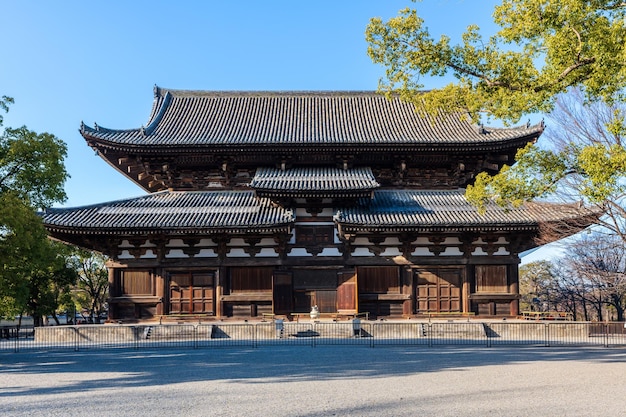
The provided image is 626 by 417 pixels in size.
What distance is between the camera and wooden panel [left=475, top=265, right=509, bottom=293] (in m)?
21.6

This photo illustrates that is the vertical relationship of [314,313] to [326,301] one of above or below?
below

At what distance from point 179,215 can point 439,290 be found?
12278 millimetres

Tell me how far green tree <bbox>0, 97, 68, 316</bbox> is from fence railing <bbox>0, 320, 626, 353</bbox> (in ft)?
15.7

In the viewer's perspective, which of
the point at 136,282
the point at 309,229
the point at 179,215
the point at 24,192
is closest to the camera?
the point at 24,192

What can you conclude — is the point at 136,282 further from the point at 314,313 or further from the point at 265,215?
the point at 314,313

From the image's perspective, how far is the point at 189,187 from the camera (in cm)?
2411

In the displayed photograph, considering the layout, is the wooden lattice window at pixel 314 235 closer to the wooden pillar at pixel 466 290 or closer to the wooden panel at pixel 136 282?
the wooden pillar at pixel 466 290

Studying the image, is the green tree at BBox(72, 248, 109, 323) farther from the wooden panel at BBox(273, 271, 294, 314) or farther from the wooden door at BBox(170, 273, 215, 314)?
the wooden panel at BBox(273, 271, 294, 314)

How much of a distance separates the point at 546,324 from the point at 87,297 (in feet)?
151

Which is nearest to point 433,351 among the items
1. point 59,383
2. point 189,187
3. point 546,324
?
point 546,324

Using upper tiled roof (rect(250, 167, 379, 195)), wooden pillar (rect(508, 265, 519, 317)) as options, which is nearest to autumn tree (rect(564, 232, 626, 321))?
wooden pillar (rect(508, 265, 519, 317))

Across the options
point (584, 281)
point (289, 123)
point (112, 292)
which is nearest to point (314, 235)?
point (289, 123)

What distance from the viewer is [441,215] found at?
68.5 feet

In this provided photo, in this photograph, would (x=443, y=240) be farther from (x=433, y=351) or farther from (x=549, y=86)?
(x=549, y=86)
